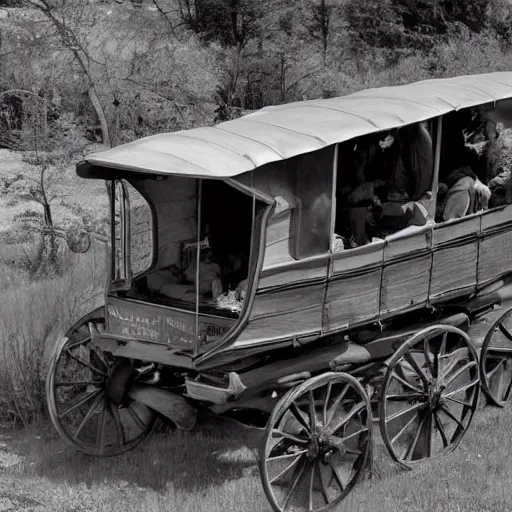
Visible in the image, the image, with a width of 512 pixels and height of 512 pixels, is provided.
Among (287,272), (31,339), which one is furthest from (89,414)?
(287,272)

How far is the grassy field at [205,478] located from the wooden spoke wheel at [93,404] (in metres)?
0.17

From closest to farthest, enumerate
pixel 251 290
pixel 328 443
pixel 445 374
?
pixel 251 290 < pixel 328 443 < pixel 445 374

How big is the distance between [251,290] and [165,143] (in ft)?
4.01

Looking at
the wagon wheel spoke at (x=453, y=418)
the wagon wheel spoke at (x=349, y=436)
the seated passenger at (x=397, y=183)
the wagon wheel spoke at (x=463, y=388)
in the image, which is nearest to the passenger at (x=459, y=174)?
the seated passenger at (x=397, y=183)

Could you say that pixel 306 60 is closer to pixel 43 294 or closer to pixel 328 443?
pixel 43 294

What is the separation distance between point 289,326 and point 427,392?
164 centimetres

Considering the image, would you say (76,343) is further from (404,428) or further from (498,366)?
(498,366)

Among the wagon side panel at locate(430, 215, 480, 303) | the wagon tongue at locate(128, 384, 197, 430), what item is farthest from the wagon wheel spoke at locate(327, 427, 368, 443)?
the wagon side panel at locate(430, 215, 480, 303)

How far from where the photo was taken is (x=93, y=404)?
8430mm

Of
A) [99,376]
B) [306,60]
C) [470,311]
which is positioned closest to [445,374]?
[470,311]

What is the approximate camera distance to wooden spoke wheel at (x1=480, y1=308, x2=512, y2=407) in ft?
30.9

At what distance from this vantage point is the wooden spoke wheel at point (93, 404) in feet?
26.9

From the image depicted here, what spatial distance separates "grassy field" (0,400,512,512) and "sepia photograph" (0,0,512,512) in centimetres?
2

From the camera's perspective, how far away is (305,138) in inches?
284
